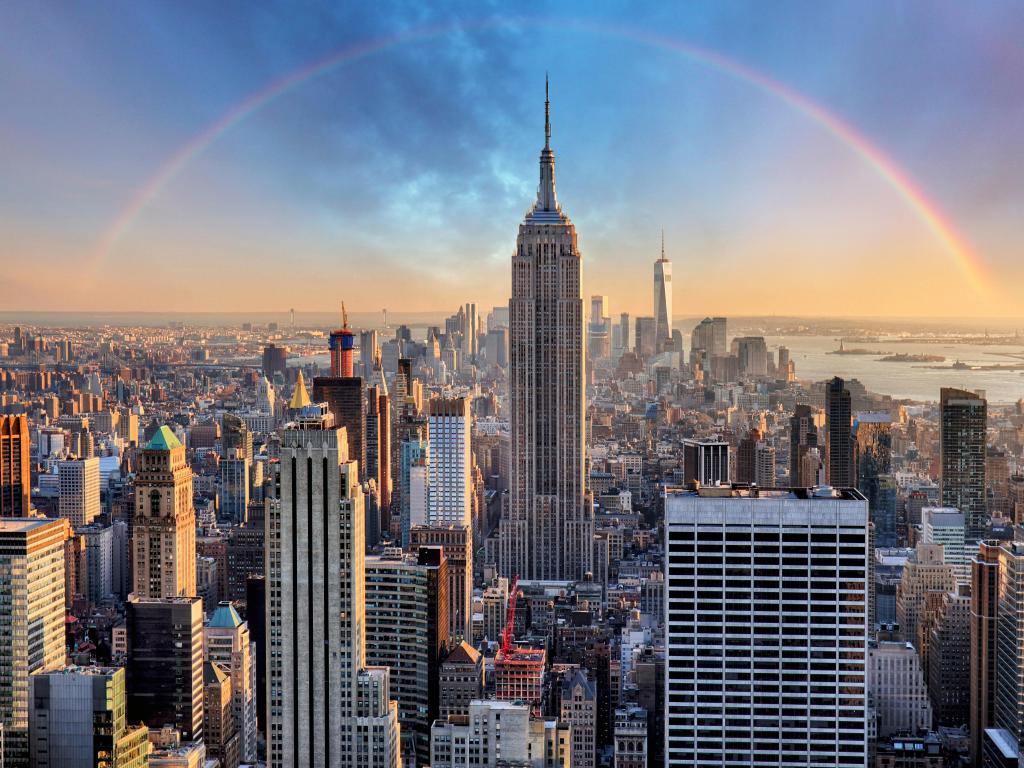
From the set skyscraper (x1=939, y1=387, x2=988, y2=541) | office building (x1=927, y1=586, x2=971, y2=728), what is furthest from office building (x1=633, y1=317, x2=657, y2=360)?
office building (x1=927, y1=586, x2=971, y2=728)

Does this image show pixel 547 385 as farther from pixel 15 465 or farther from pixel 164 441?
pixel 15 465

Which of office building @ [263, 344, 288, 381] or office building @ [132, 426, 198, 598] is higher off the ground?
office building @ [263, 344, 288, 381]

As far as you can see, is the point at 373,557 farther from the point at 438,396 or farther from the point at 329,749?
the point at 438,396

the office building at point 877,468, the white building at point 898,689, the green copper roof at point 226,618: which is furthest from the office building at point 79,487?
the white building at point 898,689

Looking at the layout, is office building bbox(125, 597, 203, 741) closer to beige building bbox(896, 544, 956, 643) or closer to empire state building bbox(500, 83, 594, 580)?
beige building bbox(896, 544, 956, 643)

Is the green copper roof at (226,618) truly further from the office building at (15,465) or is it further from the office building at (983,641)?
the office building at (983,641)

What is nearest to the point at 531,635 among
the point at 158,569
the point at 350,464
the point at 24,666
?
the point at 158,569
